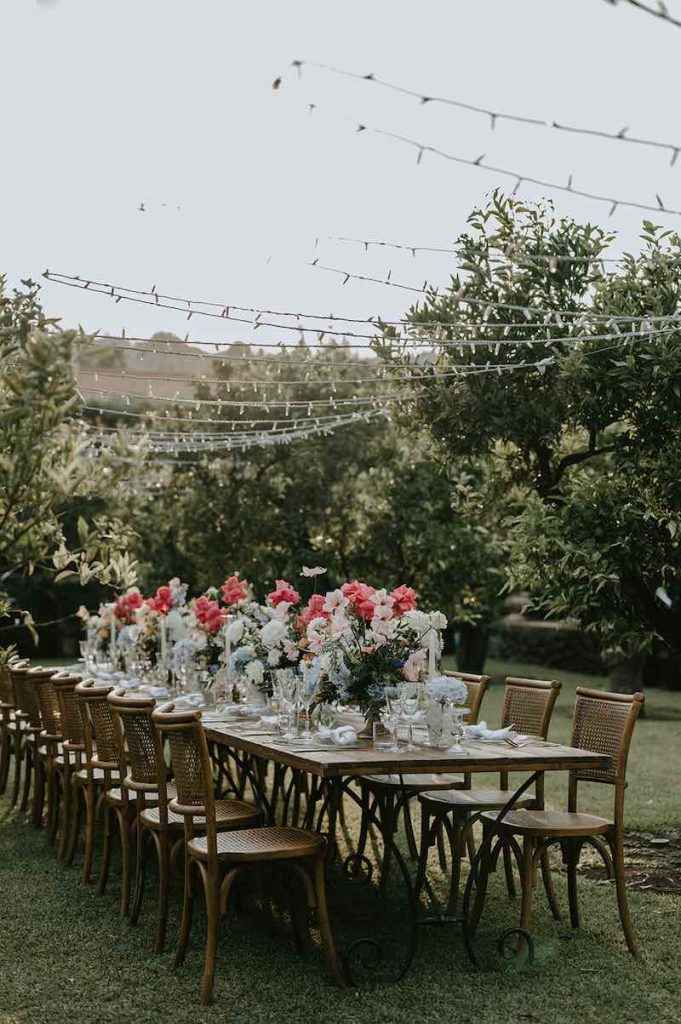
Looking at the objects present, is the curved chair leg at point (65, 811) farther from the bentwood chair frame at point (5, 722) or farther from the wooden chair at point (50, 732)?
the bentwood chair frame at point (5, 722)

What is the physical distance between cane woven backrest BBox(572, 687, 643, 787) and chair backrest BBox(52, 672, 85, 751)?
2.48 meters

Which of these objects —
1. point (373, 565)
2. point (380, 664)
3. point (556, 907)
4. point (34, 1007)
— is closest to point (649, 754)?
point (373, 565)

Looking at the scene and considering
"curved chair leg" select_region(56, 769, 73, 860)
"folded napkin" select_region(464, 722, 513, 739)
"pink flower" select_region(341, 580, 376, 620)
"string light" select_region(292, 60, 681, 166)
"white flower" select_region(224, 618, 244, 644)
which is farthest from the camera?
"white flower" select_region(224, 618, 244, 644)

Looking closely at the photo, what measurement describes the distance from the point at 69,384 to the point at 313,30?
4.07 feet

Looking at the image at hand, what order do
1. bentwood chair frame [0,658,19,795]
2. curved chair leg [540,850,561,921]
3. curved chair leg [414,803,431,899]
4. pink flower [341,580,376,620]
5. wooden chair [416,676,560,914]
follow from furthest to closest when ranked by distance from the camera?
bentwood chair frame [0,658,19,795]
curved chair leg [540,850,561,921]
wooden chair [416,676,560,914]
pink flower [341,580,376,620]
curved chair leg [414,803,431,899]

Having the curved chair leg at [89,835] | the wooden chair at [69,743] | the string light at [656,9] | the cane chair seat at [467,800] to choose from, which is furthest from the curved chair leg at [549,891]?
the string light at [656,9]

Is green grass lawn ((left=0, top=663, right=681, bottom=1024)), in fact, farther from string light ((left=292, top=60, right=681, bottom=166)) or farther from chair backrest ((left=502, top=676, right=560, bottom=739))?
string light ((left=292, top=60, right=681, bottom=166))

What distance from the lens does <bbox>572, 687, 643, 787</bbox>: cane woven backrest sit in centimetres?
483

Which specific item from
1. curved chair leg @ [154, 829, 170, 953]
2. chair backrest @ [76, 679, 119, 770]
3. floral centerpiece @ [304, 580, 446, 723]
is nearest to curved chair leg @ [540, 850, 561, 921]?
floral centerpiece @ [304, 580, 446, 723]

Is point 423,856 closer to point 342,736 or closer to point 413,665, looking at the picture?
point 342,736

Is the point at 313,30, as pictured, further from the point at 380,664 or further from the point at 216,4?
the point at 380,664

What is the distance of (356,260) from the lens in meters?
5.13

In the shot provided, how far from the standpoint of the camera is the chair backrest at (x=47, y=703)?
6672mm

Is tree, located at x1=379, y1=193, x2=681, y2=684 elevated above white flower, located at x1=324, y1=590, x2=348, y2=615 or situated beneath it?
elevated above
